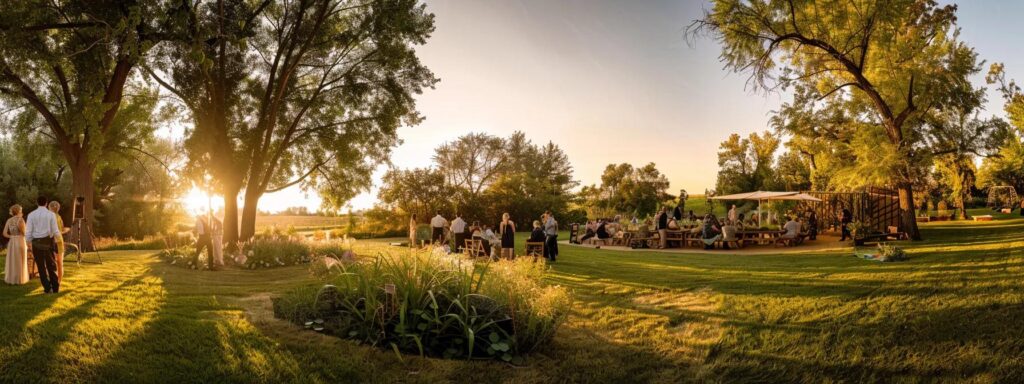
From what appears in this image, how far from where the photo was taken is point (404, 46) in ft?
63.2

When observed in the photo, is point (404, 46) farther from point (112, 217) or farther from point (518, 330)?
point (112, 217)

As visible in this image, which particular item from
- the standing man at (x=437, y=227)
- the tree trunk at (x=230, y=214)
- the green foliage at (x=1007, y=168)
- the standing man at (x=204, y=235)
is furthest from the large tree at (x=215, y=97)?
the green foliage at (x=1007, y=168)

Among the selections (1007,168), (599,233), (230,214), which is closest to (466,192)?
(599,233)

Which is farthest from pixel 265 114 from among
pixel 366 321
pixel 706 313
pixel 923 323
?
pixel 923 323

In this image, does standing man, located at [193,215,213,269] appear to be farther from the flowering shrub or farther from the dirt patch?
the dirt patch

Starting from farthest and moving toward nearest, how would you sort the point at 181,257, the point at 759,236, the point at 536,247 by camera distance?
the point at 759,236 < the point at 536,247 < the point at 181,257

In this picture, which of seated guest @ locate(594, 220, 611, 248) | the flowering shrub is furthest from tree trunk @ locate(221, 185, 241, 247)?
seated guest @ locate(594, 220, 611, 248)

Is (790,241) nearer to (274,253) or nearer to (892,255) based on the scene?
(892,255)

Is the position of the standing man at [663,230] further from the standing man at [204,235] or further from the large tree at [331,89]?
the standing man at [204,235]

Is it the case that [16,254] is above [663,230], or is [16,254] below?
above

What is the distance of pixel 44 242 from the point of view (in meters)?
8.47

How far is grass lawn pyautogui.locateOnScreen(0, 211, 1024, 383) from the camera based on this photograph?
17.5 feet

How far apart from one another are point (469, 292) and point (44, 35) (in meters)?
15.0

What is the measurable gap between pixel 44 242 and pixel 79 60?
29.5 ft
